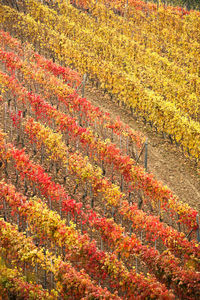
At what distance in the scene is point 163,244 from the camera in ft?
50.0

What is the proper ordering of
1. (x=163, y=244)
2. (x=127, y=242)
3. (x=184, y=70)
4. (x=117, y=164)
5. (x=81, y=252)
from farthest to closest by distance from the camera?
(x=184, y=70) < (x=117, y=164) < (x=163, y=244) < (x=127, y=242) < (x=81, y=252)

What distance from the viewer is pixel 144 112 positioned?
25703 millimetres

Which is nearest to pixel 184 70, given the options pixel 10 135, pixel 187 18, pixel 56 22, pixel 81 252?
pixel 56 22

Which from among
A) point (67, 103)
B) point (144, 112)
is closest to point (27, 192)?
point (67, 103)

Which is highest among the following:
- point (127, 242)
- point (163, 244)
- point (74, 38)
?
point (74, 38)

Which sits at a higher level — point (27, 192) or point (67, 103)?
point (67, 103)

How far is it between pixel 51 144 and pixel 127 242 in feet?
19.7

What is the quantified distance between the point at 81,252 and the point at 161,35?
33473mm

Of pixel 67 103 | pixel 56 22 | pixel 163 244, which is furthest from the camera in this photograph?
pixel 56 22

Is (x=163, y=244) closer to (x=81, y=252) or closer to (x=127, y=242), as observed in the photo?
(x=127, y=242)

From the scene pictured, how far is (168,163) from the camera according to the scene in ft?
70.9

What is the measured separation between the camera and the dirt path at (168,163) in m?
19.5

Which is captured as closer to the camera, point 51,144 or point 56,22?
point 51,144

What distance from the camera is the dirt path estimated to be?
19516mm
